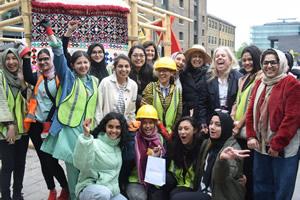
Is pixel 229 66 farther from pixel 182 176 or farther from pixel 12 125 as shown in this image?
pixel 12 125

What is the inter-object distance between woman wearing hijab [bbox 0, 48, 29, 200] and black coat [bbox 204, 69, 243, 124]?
2370 mm

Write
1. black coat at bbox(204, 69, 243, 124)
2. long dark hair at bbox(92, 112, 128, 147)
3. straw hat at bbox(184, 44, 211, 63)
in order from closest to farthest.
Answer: long dark hair at bbox(92, 112, 128, 147), black coat at bbox(204, 69, 243, 124), straw hat at bbox(184, 44, 211, 63)

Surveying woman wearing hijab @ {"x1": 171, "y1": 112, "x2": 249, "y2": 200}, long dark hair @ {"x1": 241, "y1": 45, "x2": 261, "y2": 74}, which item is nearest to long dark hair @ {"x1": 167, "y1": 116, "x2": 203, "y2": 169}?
woman wearing hijab @ {"x1": 171, "y1": 112, "x2": 249, "y2": 200}

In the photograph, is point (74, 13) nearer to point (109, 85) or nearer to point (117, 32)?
point (117, 32)

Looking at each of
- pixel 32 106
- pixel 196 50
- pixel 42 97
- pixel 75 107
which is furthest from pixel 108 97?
pixel 196 50

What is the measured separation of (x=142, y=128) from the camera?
11.0 feet

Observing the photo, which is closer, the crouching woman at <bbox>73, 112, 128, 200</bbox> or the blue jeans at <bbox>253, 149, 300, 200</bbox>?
the blue jeans at <bbox>253, 149, 300, 200</bbox>

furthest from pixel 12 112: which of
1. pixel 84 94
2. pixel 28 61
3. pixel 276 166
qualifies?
pixel 276 166

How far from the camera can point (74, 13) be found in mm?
4941

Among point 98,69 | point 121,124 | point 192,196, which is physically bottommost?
point 192,196

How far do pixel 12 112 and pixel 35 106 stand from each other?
0.33 meters

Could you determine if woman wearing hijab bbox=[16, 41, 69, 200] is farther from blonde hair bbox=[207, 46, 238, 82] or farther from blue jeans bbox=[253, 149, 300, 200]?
blue jeans bbox=[253, 149, 300, 200]

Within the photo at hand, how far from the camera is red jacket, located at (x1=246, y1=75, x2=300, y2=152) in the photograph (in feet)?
8.63

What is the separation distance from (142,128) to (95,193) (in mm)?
933
